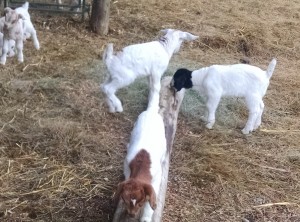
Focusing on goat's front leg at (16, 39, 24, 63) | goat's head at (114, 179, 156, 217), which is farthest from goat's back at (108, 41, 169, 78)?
goat's head at (114, 179, 156, 217)

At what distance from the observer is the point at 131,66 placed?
588cm

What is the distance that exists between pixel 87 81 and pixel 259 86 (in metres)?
2.11

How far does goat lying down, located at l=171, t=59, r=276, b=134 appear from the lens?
6062 millimetres

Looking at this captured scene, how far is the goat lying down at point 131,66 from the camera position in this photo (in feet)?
19.2

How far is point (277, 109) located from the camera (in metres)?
7.00

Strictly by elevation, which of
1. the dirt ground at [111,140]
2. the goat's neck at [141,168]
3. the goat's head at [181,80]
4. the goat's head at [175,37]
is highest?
the goat's head at [175,37]

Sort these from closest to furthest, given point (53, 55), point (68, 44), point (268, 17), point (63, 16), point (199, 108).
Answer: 1. point (199, 108)
2. point (53, 55)
3. point (68, 44)
4. point (63, 16)
5. point (268, 17)

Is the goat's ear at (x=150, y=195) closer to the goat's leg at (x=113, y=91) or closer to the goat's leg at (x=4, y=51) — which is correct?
the goat's leg at (x=113, y=91)

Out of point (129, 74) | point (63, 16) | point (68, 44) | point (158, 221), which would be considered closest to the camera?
point (158, 221)

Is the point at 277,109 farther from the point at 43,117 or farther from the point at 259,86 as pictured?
the point at 43,117

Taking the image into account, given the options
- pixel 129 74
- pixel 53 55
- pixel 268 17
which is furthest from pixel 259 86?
pixel 268 17

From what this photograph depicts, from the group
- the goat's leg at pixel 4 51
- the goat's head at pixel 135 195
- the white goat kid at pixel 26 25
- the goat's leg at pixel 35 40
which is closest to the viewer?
the goat's head at pixel 135 195

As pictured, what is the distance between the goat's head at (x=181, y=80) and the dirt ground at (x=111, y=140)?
1.43ft

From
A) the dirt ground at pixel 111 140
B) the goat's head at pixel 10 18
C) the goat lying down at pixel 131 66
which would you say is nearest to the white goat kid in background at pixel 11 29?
the goat's head at pixel 10 18
